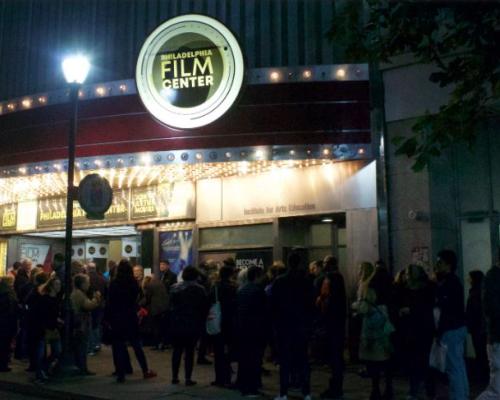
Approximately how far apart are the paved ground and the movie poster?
175 inches

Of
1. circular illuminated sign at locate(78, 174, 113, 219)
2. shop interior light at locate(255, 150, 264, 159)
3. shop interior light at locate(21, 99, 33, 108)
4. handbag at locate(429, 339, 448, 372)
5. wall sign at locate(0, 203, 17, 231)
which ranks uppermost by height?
shop interior light at locate(21, 99, 33, 108)

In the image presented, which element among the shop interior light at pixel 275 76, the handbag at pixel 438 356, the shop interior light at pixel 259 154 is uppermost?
the shop interior light at pixel 275 76

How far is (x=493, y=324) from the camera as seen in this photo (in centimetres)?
755

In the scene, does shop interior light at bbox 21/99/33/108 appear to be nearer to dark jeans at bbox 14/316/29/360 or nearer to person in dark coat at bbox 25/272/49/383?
dark jeans at bbox 14/316/29/360

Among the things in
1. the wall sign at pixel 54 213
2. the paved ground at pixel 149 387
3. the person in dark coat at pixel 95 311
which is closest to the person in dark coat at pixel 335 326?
the paved ground at pixel 149 387

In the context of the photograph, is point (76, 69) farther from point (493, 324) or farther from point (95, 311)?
point (493, 324)

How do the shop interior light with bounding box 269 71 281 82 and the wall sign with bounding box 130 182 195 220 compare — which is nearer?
the shop interior light with bounding box 269 71 281 82

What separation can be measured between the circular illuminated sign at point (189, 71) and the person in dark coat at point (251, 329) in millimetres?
5007

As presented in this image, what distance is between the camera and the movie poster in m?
15.7

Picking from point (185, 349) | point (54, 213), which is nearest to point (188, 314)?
point (185, 349)

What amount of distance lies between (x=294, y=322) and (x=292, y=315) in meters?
0.10

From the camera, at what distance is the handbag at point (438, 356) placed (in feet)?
26.5

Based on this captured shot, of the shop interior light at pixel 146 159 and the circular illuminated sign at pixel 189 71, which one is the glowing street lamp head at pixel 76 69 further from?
the shop interior light at pixel 146 159

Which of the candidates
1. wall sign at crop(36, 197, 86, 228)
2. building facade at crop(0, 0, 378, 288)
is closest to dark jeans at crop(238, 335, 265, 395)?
building facade at crop(0, 0, 378, 288)
